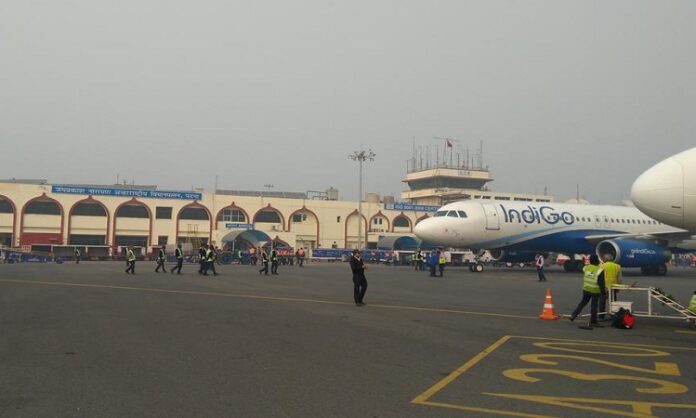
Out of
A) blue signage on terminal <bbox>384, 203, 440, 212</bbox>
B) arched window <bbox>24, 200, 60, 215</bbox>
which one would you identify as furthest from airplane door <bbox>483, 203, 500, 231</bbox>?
arched window <bbox>24, 200, 60, 215</bbox>

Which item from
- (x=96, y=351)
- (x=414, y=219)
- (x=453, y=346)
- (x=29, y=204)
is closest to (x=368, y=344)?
(x=453, y=346)

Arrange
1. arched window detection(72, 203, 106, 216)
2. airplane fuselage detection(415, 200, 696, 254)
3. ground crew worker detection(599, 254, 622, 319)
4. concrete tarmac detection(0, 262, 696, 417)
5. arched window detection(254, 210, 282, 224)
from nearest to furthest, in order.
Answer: concrete tarmac detection(0, 262, 696, 417) < ground crew worker detection(599, 254, 622, 319) < airplane fuselage detection(415, 200, 696, 254) < arched window detection(72, 203, 106, 216) < arched window detection(254, 210, 282, 224)

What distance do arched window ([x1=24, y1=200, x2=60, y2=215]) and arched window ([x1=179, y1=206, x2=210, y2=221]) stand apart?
1350 cm

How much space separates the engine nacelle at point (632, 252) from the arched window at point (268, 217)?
49762mm

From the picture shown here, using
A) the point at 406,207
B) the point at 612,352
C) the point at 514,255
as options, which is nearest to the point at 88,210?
the point at 406,207

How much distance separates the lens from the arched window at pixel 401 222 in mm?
85188

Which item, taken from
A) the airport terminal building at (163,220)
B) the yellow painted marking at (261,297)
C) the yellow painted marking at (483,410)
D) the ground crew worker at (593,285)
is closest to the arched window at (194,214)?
the airport terminal building at (163,220)

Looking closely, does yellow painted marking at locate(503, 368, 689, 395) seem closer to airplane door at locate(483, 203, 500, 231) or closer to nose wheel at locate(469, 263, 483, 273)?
airplane door at locate(483, 203, 500, 231)

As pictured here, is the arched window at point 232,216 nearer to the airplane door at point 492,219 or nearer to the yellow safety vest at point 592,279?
the airplane door at point 492,219

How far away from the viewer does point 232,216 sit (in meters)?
74.9

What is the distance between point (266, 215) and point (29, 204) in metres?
26.8

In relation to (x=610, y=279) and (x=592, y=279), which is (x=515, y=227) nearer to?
(x=610, y=279)

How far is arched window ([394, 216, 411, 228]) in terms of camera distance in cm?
8519

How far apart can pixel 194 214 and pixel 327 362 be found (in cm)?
6636
